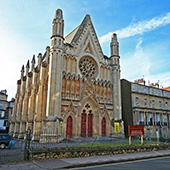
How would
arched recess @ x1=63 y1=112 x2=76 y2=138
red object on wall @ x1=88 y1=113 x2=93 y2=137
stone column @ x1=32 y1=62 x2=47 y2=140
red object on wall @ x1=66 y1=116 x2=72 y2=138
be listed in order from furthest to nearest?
red object on wall @ x1=88 y1=113 x2=93 y2=137, red object on wall @ x1=66 y1=116 x2=72 y2=138, stone column @ x1=32 y1=62 x2=47 y2=140, arched recess @ x1=63 y1=112 x2=76 y2=138

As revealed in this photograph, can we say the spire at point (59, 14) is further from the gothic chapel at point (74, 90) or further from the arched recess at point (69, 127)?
the arched recess at point (69, 127)

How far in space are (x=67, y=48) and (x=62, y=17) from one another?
17.1ft

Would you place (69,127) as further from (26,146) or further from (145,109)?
(145,109)

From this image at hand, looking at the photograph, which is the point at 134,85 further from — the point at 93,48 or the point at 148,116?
the point at 93,48

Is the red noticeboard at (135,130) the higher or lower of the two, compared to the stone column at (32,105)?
lower

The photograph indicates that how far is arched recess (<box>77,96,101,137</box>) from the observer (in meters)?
27.1

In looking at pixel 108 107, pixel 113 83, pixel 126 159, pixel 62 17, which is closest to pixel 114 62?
pixel 113 83

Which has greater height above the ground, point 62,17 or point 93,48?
point 62,17

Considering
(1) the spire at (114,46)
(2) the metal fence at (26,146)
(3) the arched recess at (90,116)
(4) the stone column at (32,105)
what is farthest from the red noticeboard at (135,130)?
(1) the spire at (114,46)

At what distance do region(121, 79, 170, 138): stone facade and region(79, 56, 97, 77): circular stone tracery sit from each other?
9030 millimetres

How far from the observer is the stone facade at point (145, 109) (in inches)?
1335

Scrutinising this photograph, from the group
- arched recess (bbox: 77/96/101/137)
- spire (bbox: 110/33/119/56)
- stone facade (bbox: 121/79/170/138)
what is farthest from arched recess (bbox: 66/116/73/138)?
spire (bbox: 110/33/119/56)

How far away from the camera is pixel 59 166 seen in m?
9.47

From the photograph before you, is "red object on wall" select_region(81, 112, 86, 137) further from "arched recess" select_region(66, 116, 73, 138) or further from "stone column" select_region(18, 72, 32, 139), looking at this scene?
"stone column" select_region(18, 72, 32, 139)
